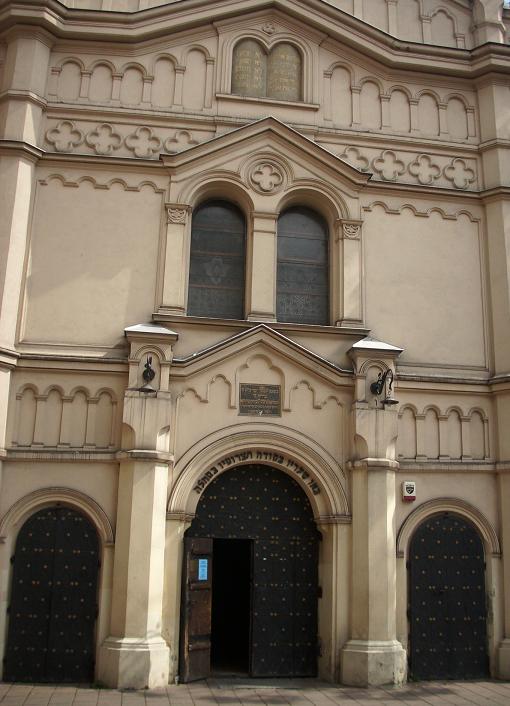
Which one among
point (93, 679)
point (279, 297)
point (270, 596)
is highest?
point (279, 297)

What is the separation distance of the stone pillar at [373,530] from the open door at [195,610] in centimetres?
214

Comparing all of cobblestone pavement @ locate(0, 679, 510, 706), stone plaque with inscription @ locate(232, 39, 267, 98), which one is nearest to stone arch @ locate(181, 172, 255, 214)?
stone plaque with inscription @ locate(232, 39, 267, 98)

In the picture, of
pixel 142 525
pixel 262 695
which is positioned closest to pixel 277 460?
pixel 142 525

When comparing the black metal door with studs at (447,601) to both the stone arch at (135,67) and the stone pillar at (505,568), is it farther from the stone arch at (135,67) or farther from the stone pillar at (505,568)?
the stone arch at (135,67)

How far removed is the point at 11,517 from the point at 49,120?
271 inches

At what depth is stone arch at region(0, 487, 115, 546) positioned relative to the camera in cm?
1162

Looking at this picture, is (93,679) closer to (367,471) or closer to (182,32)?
(367,471)

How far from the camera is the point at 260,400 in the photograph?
12422 mm

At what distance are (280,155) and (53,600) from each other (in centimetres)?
833

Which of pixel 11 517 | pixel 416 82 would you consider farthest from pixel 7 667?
pixel 416 82

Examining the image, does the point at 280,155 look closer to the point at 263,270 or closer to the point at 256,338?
the point at 263,270

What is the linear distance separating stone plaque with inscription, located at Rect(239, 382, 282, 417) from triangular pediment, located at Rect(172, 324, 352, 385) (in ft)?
1.76

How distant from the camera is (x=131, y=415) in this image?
38.3 ft

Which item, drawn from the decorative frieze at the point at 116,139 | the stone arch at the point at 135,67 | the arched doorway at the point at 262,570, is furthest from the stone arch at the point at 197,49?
the arched doorway at the point at 262,570
